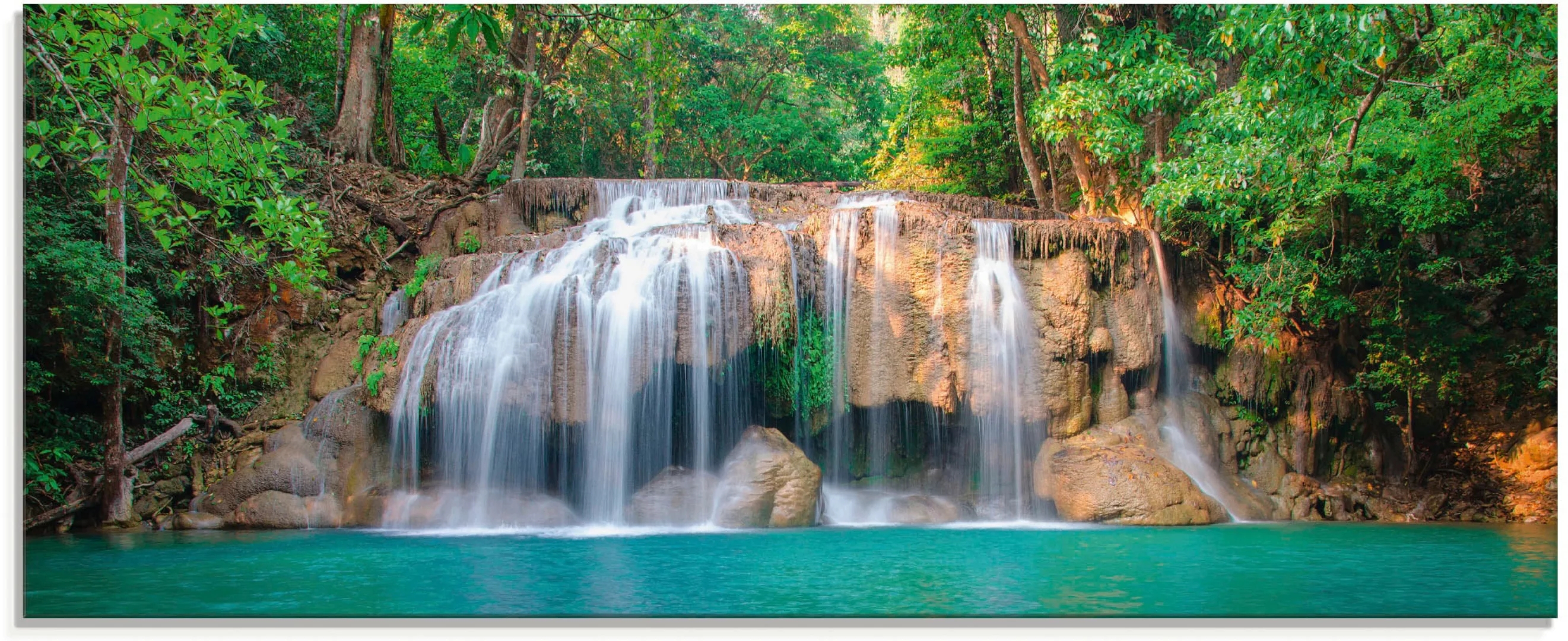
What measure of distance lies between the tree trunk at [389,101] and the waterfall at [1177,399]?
10.1 metres

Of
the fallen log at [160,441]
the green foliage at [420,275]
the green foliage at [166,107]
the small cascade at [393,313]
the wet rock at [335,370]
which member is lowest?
the fallen log at [160,441]

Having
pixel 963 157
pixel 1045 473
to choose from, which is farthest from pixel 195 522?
pixel 963 157

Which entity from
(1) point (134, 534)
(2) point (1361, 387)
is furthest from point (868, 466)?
(1) point (134, 534)

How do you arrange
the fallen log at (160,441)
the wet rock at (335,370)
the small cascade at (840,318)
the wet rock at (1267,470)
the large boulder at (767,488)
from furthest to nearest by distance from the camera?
1. the wet rock at (1267,470)
2. the wet rock at (335,370)
3. the small cascade at (840,318)
4. the fallen log at (160,441)
5. the large boulder at (767,488)

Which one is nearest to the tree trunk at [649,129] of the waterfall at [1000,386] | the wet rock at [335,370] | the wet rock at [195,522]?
the wet rock at [335,370]

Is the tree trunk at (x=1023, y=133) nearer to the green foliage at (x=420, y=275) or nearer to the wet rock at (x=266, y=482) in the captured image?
the green foliage at (x=420, y=275)

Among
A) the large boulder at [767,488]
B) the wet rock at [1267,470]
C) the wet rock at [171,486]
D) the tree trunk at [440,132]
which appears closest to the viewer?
the large boulder at [767,488]

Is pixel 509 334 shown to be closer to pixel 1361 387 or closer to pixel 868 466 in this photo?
pixel 868 466

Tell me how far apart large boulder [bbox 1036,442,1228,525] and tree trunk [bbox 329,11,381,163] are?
9.96m

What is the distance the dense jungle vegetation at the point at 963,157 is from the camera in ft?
20.2

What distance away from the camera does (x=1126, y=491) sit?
344 inches

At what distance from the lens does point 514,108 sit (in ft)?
50.6

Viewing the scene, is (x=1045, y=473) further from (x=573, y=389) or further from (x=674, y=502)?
(x=573, y=389)

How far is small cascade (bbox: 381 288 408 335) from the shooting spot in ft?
33.7
